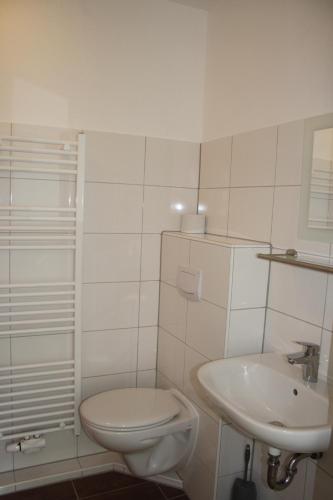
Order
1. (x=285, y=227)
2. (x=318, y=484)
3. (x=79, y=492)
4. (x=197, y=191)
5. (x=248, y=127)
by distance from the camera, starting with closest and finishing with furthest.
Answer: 1. (x=318, y=484)
2. (x=285, y=227)
3. (x=248, y=127)
4. (x=79, y=492)
5. (x=197, y=191)

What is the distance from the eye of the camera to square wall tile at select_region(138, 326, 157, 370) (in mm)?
2271

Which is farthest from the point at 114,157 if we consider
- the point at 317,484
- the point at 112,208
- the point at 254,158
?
the point at 317,484

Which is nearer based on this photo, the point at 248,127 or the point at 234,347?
the point at 234,347

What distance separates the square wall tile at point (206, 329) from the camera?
5.55ft

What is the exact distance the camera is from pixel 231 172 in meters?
1.97

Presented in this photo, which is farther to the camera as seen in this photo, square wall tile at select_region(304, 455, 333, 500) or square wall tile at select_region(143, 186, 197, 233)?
square wall tile at select_region(143, 186, 197, 233)

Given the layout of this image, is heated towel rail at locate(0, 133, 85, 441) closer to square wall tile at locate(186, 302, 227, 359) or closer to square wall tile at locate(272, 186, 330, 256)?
square wall tile at locate(186, 302, 227, 359)

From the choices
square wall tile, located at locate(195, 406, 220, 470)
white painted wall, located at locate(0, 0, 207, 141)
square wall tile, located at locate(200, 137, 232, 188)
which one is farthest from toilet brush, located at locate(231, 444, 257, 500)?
white painted wall, located at locate(0, 0, 207, 141)

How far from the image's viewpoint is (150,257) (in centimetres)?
222

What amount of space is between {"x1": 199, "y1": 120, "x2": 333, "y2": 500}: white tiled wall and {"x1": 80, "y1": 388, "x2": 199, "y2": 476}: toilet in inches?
11.4

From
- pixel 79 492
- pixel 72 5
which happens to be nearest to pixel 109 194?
pixel 72 5

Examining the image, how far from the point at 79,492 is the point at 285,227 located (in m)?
1.61

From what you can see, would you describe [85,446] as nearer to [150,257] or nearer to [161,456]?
[161,456]

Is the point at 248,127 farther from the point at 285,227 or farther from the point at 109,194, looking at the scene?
the point at 109,194
